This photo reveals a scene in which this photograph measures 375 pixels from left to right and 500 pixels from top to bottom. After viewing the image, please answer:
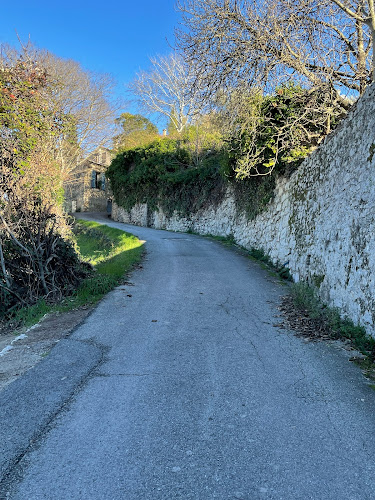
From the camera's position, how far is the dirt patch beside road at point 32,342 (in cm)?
390

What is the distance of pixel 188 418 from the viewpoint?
2.91 meters

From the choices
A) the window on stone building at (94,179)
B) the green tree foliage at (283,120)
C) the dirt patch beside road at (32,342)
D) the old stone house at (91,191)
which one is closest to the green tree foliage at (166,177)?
the old stone house at (91,191)

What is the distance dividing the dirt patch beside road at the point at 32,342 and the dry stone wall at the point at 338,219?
427 centimetres

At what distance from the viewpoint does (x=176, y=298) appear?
670cm

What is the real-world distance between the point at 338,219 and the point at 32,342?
526 centimetres

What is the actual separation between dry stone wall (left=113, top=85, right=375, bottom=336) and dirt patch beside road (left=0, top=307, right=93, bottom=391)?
14.0 ft

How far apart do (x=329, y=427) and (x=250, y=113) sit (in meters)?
8.05

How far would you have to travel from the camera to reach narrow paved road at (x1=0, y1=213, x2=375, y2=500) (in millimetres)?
2201

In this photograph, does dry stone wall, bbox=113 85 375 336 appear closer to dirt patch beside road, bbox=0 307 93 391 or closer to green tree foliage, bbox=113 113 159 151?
dirt patch beside road, bbox=0 307 93 391

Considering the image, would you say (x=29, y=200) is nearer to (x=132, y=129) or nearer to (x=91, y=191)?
(x=91, y=191)

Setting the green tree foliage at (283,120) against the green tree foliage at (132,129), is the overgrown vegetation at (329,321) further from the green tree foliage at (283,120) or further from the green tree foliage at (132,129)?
the green tree foliage at (132,129)

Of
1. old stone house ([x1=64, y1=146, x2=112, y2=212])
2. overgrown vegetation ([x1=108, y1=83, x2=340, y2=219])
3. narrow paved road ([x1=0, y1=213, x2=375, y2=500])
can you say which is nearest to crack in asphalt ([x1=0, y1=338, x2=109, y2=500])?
narrow paved road ([x1=0, y1=213, x2=375, y2=500])

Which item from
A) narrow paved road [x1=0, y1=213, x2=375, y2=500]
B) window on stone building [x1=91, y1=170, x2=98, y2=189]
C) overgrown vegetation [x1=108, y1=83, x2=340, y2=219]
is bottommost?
narrow paved road [x1=0, y1=213, x2=375, y2=500]

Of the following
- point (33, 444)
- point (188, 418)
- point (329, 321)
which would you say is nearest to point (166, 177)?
point (329, 321)
